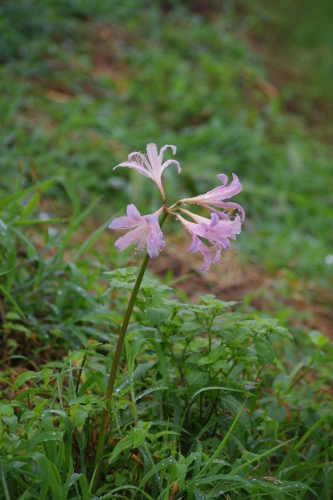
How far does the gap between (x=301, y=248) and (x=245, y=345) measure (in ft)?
8.24

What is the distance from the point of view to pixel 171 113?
16.6 ft

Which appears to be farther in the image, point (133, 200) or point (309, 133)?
point (309, 133)

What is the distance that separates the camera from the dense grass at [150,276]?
145 cm

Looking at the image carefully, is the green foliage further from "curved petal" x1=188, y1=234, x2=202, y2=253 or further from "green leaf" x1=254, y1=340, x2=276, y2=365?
"curved petal" x1=188, y1=234, x2=202, y2=253

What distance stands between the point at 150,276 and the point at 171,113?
8.71ft

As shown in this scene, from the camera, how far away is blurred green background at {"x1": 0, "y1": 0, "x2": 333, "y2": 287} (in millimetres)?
3826

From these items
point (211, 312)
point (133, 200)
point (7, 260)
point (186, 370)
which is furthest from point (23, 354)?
point (133, 200)

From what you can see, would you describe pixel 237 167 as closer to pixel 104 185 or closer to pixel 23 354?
pixel 104 185

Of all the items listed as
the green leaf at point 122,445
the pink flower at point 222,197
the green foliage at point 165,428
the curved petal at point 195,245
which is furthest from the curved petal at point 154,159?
the green leaf at point 122,445

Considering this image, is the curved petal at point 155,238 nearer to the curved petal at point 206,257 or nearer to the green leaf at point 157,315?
the curved petal at point 206,257

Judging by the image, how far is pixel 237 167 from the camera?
4.70 metres

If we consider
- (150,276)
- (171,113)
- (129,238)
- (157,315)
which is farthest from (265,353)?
→ (171,113)

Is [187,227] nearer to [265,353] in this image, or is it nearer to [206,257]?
[206,257]

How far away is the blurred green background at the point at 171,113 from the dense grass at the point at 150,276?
0.02 metres
